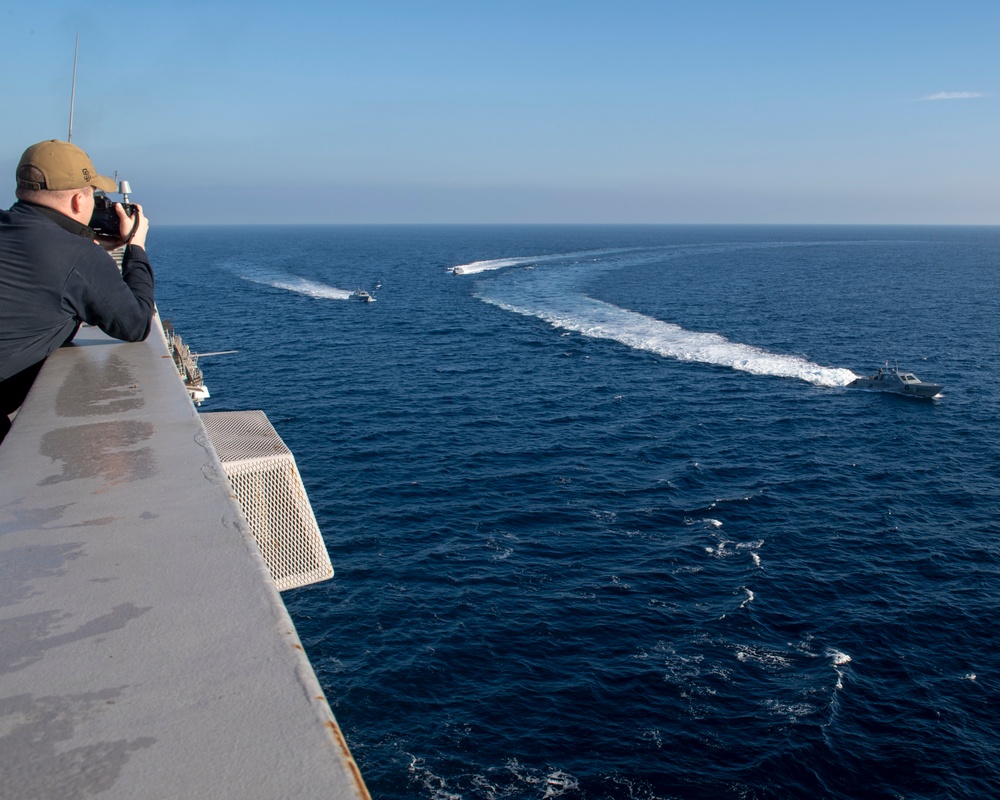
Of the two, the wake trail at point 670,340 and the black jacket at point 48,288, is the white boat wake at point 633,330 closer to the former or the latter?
the wake trail at point 670,340

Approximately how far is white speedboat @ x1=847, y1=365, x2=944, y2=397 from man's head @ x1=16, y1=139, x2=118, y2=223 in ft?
189

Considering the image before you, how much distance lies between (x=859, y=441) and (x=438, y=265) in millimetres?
122157

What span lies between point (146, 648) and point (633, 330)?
255ft

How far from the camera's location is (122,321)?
556cm

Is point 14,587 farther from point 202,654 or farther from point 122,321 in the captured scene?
point 122,321

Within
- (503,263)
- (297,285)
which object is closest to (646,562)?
(297,285)

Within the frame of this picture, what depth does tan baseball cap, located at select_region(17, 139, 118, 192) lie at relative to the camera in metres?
5.33

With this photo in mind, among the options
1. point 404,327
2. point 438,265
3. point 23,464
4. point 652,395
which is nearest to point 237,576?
point 23,464

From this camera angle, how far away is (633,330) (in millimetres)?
78625

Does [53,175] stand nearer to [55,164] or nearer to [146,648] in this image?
[55,164]

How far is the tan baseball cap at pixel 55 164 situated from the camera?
5.33 m

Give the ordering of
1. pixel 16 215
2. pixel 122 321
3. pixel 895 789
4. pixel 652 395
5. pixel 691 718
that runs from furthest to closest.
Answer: pixel 652 395, pixel 691 718, pixel 895 789, pixel 122 321, pixel 16 215

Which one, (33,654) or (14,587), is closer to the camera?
(33,654)

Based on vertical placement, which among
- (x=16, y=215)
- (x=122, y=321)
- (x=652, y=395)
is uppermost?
(x=16, y=215)
